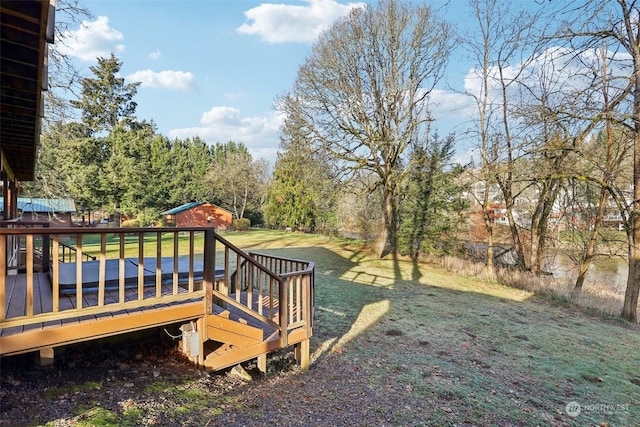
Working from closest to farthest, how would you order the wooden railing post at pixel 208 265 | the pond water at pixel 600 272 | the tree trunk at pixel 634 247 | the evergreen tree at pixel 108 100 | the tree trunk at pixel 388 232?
the wooden railing post at pixel 208 265
the tree trunk at pixel 634 247
the pond water at pixel 600 272
the tree trunk at pixel 388 232
the evergreen tree at pixel 108 100

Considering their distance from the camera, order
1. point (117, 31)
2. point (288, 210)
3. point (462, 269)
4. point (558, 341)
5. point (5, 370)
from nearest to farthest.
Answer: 1. point (5, 370)
2. point (558, 341)
3. point (117, 31)
4. point (462, 269)
5. point (288, 210)

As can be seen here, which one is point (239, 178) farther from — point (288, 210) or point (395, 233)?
point (395, 233)

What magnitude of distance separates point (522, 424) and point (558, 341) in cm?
318

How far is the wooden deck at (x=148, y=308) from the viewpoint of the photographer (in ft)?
7.75

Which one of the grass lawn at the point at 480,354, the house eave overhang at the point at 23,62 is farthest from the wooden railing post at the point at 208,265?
the house eave overhang at the point at 23,62

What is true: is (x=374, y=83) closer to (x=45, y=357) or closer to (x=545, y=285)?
(x=545, y=285)

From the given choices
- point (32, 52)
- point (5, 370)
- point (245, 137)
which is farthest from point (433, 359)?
point (245, 137)

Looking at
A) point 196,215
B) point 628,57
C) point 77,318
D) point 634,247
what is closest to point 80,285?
point 77,318

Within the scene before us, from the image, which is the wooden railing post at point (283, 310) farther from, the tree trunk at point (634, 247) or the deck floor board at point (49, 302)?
the tree trunk at point (634, 247)

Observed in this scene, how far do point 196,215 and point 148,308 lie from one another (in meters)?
25.8

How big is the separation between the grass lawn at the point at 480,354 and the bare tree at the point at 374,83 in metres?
6.71

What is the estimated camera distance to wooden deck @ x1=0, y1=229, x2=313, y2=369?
2.36 meters

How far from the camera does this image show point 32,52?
228 centimetres

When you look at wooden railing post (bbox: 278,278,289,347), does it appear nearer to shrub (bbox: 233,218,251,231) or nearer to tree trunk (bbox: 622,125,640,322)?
tree trunk (bbox: 622,125,640,322)
